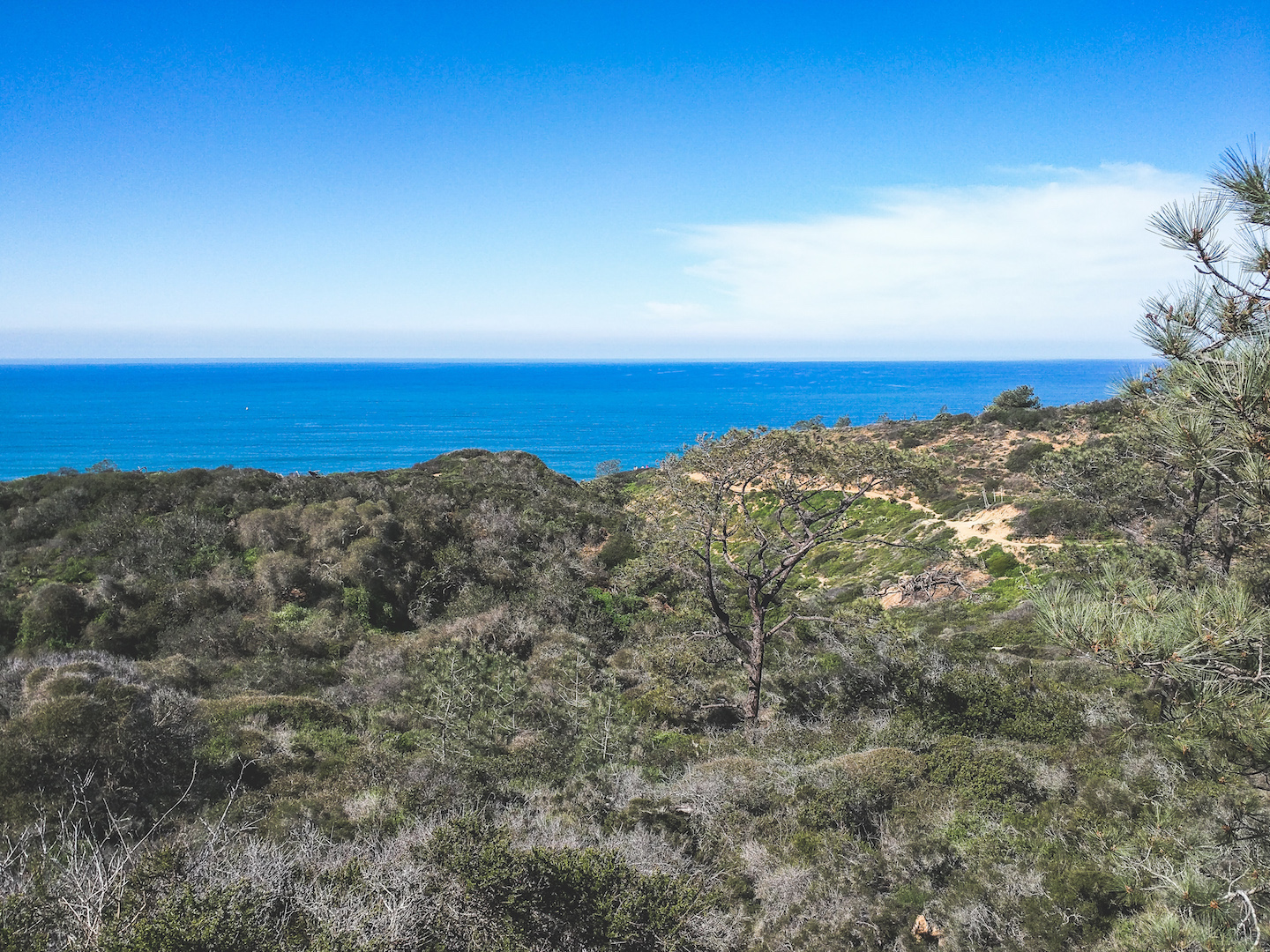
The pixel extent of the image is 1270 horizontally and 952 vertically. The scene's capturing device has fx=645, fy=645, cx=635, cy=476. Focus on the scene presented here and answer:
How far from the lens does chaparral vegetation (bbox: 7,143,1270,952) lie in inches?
164

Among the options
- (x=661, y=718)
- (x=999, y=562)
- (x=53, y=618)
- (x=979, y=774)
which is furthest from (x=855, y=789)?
(x=999, y=562)

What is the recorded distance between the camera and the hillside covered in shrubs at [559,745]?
4891mm

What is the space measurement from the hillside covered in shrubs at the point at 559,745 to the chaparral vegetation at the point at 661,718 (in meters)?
0.05

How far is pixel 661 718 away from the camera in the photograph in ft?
35.9

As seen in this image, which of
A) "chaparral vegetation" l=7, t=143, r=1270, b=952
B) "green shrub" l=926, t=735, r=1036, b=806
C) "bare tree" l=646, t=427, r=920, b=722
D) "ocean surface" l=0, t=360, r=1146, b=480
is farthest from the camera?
"ocean surface" l=0, t=360, r=1146, b=480

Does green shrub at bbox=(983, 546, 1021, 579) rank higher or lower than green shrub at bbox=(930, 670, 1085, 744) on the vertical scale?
lower

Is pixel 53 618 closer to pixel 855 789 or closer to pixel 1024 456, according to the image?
pixel 855 789

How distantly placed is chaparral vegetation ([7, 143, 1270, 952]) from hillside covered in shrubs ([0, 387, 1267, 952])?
0.18 ft

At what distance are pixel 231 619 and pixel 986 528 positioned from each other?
24.5m

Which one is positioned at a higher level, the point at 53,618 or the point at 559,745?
the point at 53,618

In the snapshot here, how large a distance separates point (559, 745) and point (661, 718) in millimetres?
2165

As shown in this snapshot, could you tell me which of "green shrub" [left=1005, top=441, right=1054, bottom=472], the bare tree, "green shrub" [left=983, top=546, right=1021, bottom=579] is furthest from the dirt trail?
the bare tree

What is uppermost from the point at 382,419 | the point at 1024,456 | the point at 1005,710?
the point at 1024,456

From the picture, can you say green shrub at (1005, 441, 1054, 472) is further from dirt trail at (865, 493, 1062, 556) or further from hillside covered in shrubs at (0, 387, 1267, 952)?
hillside covered in shrubs at (0, 387, 1267, 952)
